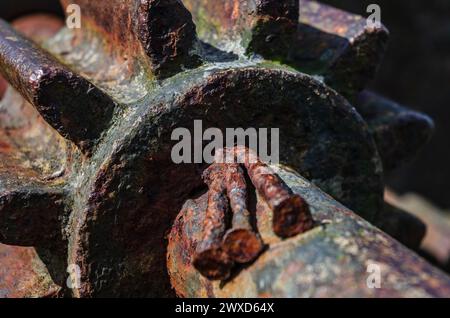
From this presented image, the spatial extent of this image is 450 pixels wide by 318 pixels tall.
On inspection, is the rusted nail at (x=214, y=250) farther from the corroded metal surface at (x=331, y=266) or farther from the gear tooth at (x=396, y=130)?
the gear tooth at (x=396, y=130)

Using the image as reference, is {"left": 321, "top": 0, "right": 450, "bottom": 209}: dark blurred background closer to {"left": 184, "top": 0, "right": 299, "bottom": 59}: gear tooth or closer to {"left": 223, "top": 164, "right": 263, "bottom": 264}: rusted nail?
{"left": 184, "top": 0, "right": 299, "bottom": 59}: gear tooth

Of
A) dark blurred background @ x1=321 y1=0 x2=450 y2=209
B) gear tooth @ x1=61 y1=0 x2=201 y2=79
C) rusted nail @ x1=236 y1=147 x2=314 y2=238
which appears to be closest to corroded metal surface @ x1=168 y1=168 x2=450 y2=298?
rusted nail @ x1=236 y1=147 x2=314 y2=238

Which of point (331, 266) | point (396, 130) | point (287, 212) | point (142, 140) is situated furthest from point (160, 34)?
point (396, 130)

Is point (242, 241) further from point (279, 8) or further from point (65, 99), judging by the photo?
point (279, 8)

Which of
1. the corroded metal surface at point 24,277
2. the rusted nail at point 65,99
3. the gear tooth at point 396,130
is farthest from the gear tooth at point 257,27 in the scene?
the corroded metal surface at point 24,277
